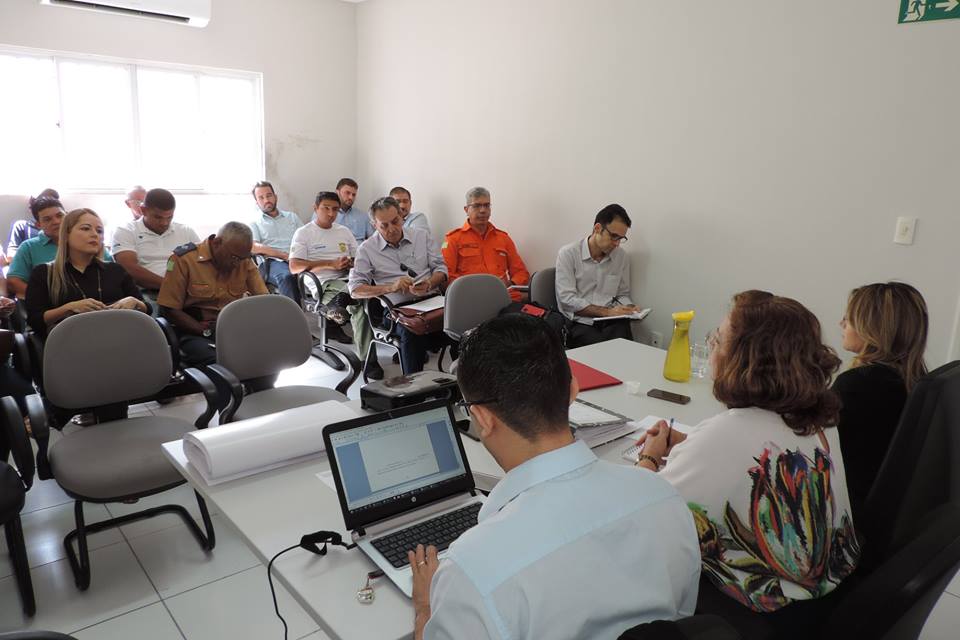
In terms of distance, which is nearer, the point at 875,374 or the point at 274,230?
the point at 875,374

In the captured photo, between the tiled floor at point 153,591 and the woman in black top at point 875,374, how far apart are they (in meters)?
0.79

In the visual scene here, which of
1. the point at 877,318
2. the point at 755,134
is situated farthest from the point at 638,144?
the point at 877,318

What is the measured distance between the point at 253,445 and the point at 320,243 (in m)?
4.04

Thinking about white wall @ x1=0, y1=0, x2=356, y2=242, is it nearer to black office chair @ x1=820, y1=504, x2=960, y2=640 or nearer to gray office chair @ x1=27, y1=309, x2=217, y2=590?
gray office chair @ x1=27, y1=309, x2=217, y2=590

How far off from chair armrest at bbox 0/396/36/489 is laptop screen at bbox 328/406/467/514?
1.40 meters

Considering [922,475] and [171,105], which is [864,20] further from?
[171,105]

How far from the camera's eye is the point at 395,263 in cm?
474

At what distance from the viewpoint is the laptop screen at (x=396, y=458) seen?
140cm

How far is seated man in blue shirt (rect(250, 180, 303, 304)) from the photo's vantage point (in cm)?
584

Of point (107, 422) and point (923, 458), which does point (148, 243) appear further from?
point (923, 458)

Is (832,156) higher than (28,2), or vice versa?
(28,2)

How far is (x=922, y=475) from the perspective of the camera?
5.25ft

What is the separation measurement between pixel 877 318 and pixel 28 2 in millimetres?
6390

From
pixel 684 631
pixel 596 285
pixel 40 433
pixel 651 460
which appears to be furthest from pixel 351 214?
pixel 684 631
